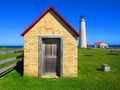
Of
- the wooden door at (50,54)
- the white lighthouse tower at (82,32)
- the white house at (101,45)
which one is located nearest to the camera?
the wooden door at (50,54)

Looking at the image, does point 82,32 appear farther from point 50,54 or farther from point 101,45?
point 50,54

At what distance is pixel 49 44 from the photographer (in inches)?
437

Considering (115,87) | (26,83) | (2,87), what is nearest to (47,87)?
(26,83)

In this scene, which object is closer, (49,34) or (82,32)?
(49,34)

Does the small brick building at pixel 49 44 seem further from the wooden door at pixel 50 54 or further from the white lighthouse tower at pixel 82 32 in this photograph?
the white lighthouse tower at pixel 82 32

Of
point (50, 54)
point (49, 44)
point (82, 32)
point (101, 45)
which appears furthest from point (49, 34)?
point (101, 45)

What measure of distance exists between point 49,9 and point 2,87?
566 cm

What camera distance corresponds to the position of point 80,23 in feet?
232

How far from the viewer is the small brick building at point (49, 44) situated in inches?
424

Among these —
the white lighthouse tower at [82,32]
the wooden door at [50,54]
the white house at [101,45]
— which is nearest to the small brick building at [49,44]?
the wooden door at [50,54]

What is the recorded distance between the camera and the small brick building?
35.4 feet

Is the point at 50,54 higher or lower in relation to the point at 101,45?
lower

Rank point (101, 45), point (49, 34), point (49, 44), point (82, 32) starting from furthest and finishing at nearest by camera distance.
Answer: point (101, 45) → point (82, 32) → point (49, 44) → point (49, 34)

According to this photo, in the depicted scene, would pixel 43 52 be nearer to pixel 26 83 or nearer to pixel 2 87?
pixel 26 83
